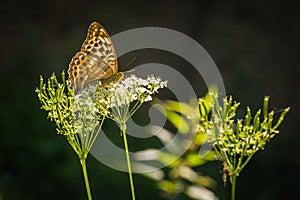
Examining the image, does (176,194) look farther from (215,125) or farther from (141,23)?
(141,23)

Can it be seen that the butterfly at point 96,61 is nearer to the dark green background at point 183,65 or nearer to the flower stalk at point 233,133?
the flower stalk at point 233,133

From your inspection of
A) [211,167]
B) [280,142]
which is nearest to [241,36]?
[280,142]

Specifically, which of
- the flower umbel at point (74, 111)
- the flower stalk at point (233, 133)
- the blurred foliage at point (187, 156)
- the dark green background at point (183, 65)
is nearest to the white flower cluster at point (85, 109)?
the flower umbel at point (74, 111)

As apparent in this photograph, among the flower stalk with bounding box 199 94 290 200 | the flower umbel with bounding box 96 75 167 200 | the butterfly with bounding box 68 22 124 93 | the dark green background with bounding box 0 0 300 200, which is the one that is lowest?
the flower stalk with bounding box 199 94 290 200

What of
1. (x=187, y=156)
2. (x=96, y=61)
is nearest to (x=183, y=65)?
(x=187, y=156)

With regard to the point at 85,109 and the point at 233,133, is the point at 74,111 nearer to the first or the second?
the point at 85,109

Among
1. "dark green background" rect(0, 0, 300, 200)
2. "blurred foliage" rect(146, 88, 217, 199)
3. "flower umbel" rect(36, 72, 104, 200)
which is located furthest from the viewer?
"dark green background" rect(0, 0, 300, 200)

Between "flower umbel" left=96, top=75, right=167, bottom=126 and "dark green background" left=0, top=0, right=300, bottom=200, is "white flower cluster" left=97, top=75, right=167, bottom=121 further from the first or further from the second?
"dark green background" left=0, top=0, right=300, bottom=200

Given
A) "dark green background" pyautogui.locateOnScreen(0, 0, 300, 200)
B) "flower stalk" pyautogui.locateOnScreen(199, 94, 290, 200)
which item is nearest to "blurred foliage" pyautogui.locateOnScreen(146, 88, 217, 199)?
"flower stalk" pyautogui.locateOnScreen(199, 94, 290, 200)
